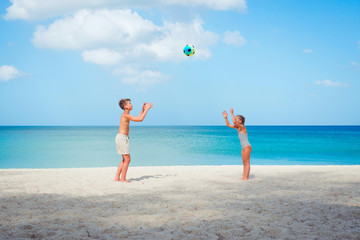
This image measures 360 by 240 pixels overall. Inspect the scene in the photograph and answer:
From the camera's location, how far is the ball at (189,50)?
9.31 m

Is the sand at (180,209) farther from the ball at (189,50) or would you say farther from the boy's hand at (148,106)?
the ball at (189,50)

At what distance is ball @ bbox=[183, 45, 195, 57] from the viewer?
30.5 feet

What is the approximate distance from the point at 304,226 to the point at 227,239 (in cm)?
121

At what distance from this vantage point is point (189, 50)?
370 inches

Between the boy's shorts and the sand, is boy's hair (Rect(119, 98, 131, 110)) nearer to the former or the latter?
the boy's shorts

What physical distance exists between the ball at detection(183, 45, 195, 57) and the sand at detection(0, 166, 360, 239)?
3.81 meters

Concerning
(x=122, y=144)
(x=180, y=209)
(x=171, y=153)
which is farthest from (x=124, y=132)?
(x=171, y=153)

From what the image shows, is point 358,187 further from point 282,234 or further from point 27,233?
point 27,233

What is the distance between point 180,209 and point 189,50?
565 cm

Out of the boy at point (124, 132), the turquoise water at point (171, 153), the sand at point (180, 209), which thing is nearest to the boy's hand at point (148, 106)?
the boy at point (124, 132)

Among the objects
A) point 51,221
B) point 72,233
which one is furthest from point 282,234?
point 51,221

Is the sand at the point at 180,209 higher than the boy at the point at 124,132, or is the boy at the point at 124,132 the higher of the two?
the boy at the point at 124,132

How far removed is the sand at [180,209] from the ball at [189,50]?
3812 mm

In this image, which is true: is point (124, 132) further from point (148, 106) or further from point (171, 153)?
point (171, 153)
